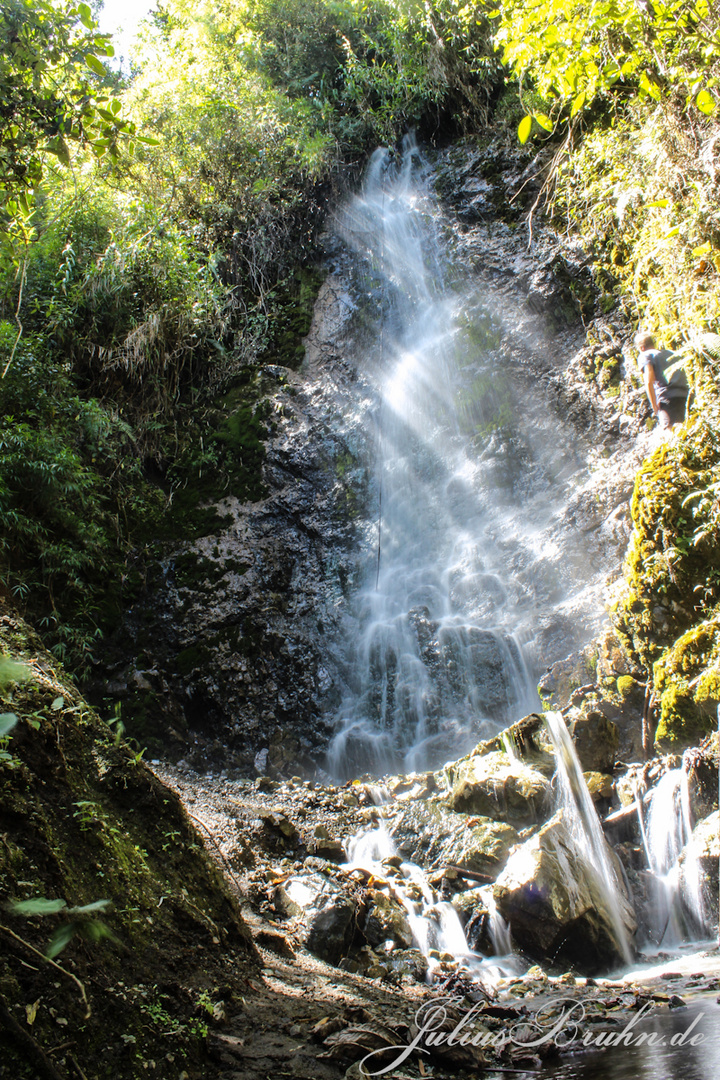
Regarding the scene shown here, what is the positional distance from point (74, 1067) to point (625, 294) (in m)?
9.65

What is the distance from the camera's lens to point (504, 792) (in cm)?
557

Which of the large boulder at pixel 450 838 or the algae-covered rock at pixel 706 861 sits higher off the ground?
the large boulder at pixel 450 838

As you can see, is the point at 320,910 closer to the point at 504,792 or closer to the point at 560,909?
the point at 560,909

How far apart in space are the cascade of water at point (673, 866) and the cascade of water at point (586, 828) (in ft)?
1.07

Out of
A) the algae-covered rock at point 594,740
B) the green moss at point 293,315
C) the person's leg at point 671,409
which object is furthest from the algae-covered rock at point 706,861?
the green moss at point 293,315

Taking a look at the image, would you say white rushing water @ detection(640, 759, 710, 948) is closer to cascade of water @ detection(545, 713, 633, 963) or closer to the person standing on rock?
cascade of water @ detection(545, 713, 633, 963)

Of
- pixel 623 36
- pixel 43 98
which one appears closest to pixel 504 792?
pixel 43 98

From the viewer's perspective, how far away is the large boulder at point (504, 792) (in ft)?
17.9

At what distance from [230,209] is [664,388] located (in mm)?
9269

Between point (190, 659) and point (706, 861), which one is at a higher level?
point (190, 659)

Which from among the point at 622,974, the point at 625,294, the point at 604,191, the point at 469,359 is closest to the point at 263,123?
the point at 469,359

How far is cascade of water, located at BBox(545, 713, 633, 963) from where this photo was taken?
4570mm

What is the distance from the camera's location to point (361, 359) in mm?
11273

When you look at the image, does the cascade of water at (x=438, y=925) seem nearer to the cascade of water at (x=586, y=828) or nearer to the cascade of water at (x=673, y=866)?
the cascade of water at (x=586, y=828)
